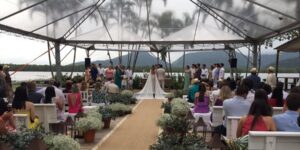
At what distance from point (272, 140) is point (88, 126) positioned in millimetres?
4653

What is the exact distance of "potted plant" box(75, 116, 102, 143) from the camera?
8.52 metres

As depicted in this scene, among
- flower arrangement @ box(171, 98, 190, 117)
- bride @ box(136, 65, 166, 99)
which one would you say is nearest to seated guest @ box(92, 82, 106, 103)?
flower arrangement @ box(171, 98, 190, 117)

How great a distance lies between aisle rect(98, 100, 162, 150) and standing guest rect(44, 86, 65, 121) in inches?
42.0

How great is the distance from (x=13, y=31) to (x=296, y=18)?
943cm

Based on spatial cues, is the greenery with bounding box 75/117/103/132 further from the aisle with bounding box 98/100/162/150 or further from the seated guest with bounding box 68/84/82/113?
the seated guest with bounding box 68/84/82/113

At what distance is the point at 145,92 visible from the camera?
2250cm

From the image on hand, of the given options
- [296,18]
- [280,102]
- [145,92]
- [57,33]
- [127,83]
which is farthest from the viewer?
[127,83]

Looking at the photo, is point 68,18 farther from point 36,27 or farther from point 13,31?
point 13,31

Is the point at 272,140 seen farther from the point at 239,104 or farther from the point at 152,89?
the point at 152,89

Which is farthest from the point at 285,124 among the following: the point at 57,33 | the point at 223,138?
the point at 57,33

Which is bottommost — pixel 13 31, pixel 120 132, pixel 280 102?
pixel 120 132

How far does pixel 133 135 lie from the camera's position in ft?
31.9

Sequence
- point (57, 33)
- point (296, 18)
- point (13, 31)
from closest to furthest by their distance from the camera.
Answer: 1. point (296, 18)
2. point (13, 31)
3. point (57, 33)

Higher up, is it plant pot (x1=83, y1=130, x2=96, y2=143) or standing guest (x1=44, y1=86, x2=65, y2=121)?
standing guest (x1=44, y1=86, x2=65, y2=121)
